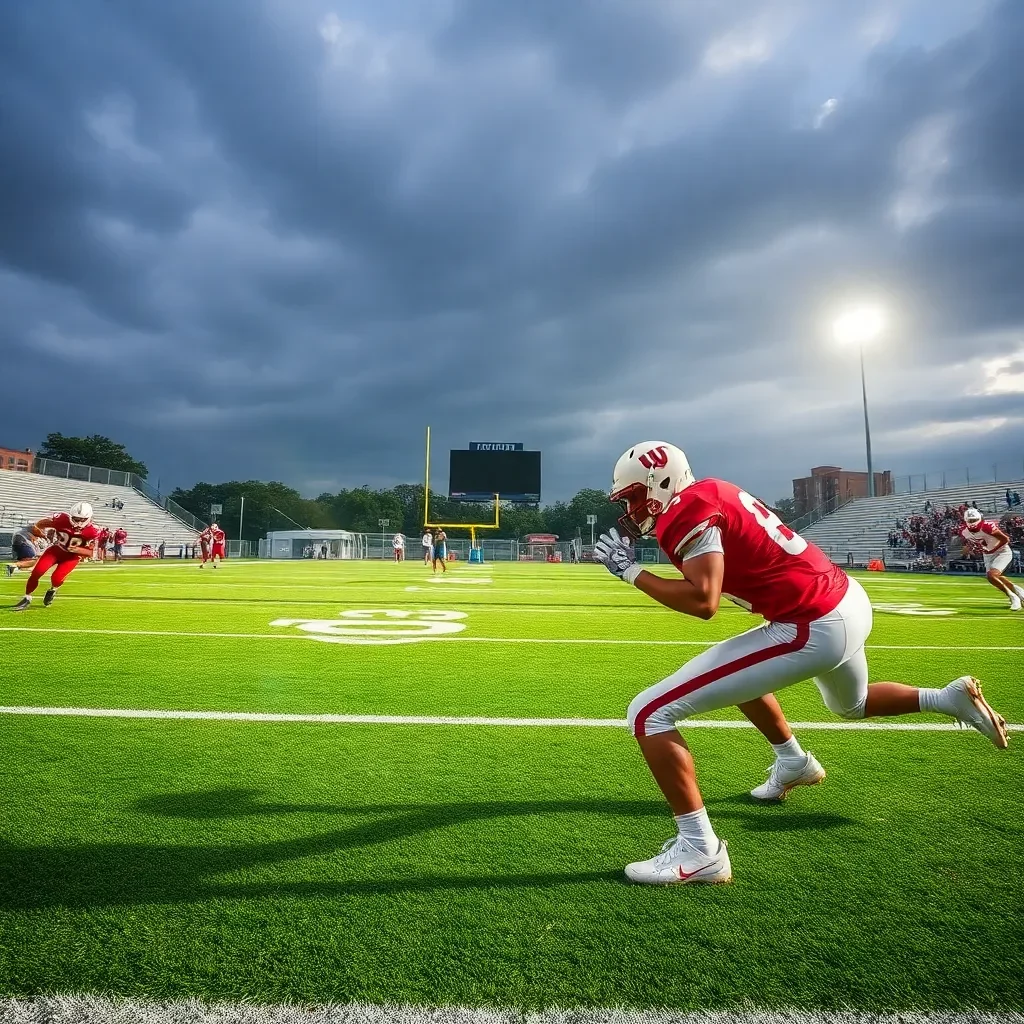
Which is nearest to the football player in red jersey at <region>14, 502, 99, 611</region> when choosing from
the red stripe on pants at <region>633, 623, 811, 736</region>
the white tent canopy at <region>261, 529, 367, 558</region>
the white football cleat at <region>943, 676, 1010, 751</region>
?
the red stripe on pants at <region>633, 623, 811, 736</region>

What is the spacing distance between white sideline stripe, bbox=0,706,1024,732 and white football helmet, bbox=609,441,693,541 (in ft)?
6.65

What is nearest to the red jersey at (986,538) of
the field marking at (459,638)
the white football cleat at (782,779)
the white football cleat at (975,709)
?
the field marking at (459,638)

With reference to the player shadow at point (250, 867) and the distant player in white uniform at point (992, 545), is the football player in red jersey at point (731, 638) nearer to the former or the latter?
the player shadow at point (250, 867)

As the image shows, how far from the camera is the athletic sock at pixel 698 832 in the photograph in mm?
2580

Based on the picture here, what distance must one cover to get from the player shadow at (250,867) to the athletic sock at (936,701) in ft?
2.38

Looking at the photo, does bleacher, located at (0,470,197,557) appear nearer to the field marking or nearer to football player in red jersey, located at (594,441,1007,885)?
the field marking

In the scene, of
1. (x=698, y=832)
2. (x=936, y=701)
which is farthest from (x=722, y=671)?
(x=936, y=701)

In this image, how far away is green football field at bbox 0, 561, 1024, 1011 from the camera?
1.96 meters

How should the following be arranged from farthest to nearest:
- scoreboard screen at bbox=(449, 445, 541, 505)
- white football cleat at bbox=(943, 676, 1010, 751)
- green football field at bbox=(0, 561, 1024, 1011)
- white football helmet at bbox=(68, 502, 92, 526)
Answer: scoreboard screen at bbox=(449, 445, 541, 505)
white football helmet at bbox=(68, 502, 92, 526)
white football cleat at bbox=(943, 676, 1010, 751)
green football field at bbox=(0, 561, 1024, 1011)

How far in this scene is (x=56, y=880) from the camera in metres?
2.42

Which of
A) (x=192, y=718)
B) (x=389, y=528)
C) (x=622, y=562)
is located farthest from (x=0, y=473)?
(x=389, y=528)

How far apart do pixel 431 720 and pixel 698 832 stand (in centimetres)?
241

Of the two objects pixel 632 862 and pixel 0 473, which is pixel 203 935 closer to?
pixel 632 862

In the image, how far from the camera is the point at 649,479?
10.1 feet
